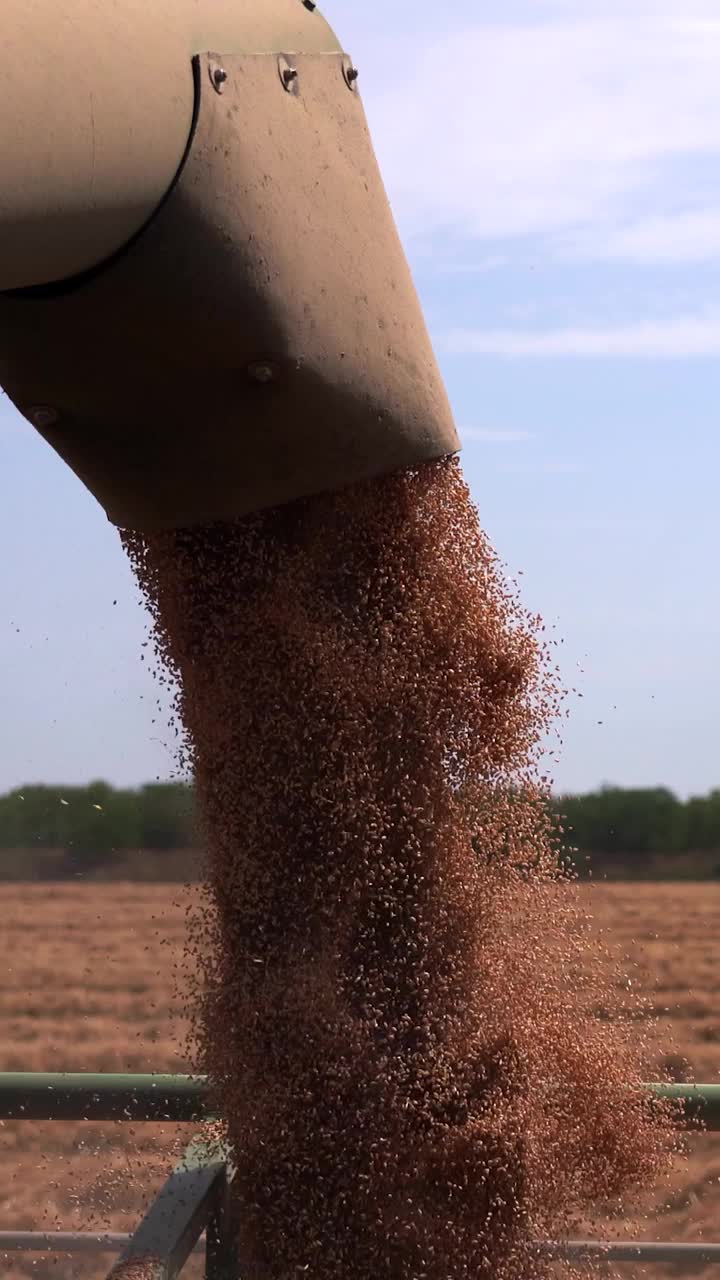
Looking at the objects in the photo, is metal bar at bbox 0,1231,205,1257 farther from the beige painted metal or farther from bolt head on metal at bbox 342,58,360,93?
bolt head on metal at bbox 342,58,360,93

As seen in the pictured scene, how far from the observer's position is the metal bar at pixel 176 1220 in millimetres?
2117

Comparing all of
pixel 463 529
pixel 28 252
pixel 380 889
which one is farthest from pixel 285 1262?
pixel 28 252

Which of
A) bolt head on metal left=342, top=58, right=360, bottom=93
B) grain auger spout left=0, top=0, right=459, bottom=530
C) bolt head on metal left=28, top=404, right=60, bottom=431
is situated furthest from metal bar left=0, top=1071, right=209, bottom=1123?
bolt head on metal left=342, top=58, right=360, bottom=93

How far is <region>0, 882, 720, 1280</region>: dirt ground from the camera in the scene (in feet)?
8.13

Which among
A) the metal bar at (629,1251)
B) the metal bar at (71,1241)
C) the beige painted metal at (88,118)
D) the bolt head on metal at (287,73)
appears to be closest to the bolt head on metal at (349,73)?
the bolt head on metal at (287,73)

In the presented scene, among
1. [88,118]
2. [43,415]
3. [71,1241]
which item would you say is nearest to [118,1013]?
[71,1241]

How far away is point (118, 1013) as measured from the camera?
16812 mm

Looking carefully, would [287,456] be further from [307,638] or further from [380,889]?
[380,889]

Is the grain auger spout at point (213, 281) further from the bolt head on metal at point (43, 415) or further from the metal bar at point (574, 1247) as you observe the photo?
the metal bar at point (574, 1247)

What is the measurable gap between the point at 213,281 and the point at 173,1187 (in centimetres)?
132

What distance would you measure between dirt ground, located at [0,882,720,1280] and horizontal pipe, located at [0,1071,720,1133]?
0.07m

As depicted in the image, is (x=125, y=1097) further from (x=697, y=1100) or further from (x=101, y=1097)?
(x=697, y=1100)

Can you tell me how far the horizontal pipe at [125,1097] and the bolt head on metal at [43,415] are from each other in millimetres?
1053

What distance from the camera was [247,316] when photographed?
69.5 inches
